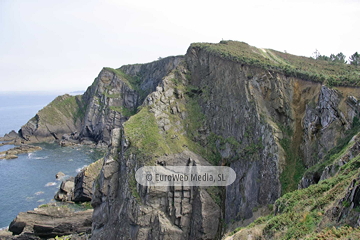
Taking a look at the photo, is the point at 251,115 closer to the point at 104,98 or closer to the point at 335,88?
the point at 335,88

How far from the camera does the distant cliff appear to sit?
27.5 meters

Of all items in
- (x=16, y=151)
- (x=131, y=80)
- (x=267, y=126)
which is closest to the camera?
(x=267, y=126)

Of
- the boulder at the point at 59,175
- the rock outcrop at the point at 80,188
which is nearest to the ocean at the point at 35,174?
the boulder at the point at 59,175

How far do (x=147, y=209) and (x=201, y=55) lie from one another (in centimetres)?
2712

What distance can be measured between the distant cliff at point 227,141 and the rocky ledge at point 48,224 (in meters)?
6.83

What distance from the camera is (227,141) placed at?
36156 mm

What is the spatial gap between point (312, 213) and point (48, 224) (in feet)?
114

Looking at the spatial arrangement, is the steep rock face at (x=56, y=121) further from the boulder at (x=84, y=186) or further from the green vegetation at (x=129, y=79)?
the boulder at (x=84, y=186)

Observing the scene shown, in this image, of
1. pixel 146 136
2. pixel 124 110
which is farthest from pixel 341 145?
pixel 124 110

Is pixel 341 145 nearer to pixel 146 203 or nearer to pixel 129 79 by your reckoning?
pixel 146 203

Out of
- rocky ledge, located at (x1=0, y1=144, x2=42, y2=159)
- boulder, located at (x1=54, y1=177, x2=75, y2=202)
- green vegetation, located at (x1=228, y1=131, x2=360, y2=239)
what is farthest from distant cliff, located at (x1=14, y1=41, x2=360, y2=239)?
rocky ledge, located at (x1=0, y1=144, x2=42, y2=159)

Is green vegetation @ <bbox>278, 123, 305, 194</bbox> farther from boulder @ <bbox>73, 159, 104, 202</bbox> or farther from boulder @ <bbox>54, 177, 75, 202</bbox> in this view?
boulder @ <bbox>54, 177, 75, 202</bbox>

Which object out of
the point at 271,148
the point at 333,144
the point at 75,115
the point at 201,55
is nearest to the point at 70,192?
the point at 201,55

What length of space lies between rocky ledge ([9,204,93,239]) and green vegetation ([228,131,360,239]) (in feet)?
98.0
